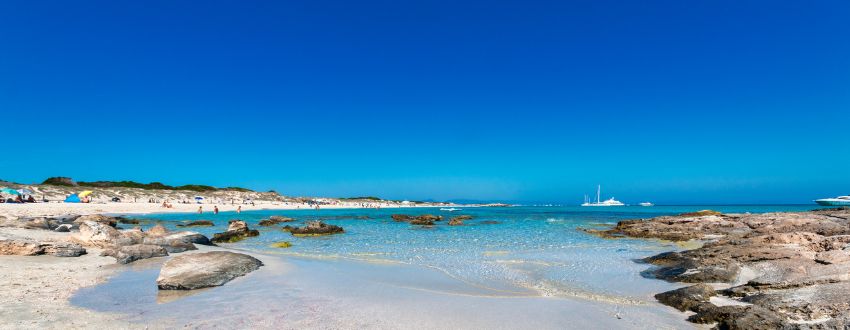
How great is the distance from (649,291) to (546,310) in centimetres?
348

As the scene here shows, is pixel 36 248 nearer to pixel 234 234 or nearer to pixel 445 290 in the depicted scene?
pixel 234 234

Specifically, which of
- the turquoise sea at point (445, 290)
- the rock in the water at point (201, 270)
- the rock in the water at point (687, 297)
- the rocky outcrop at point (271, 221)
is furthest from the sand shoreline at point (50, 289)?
the rocky outcrop at point (271, 221)

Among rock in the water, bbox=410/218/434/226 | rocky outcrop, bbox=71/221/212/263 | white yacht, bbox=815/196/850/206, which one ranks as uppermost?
white yacht, bbox=815/196/850/206

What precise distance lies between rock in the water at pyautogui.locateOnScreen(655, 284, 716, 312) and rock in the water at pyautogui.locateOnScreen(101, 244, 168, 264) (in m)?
14.9

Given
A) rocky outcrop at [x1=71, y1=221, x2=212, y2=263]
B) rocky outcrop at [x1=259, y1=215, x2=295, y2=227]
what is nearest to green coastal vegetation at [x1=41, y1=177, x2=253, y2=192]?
rocky outcrop at [x1=259, y1=215, x2=295, y2=227]

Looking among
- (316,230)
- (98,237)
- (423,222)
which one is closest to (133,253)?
(98,237)

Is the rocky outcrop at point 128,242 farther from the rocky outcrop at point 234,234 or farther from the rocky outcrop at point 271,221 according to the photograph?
the rocky outcrop at point 271,221

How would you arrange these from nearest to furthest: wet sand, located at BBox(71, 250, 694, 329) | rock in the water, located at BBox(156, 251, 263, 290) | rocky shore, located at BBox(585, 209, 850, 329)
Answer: rocky shore, located at BBox(585, 209, 850, 329), wet sand, located at BBox(71, 250, 694, 329), rock in the water, located at BBox(156, 251, 263, 290)

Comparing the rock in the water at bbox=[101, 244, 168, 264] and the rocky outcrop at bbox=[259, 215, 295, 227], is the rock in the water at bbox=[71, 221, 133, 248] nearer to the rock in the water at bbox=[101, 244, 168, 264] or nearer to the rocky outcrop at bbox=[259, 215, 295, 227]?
the rock in the water at bbox=[101, 244, 168, 264]

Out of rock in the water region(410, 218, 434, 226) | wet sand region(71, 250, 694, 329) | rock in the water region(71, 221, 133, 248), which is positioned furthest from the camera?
rock in the water region(410, 218, 434, 226)

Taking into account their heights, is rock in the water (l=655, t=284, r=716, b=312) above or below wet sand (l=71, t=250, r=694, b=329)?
above

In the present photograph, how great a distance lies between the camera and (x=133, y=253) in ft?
44.4

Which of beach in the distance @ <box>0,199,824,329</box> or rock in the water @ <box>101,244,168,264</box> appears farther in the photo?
rock in the water @ <box>101,244,168,264</box>

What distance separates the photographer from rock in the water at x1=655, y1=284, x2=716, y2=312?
27.2 ft
